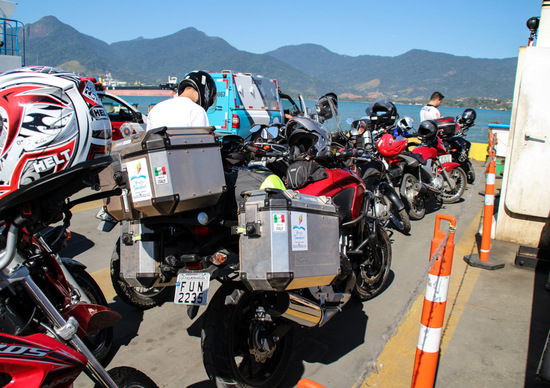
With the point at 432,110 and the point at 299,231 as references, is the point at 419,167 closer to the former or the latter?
the point at 432,110

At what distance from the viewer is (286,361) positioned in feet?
10.4

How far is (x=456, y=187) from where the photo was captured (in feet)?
31.3

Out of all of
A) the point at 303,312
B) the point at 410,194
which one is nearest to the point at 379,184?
the point at 410,194

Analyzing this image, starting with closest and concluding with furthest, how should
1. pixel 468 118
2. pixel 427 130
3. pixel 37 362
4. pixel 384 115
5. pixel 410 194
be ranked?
pixel 37 362 → pixel 410 194 → pixel 427 130 → pixel 384 115 → pixel 468 118

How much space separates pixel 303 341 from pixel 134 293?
5.17 ft

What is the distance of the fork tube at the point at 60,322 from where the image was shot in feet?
6.08

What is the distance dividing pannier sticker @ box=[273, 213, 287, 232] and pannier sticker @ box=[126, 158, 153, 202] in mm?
681

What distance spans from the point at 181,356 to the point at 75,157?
1917mm

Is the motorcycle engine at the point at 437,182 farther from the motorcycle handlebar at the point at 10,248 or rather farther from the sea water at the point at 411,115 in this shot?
the motorcycle handlebar at the point at 10,248

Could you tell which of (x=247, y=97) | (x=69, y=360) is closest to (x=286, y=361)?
(x=69, y=360)

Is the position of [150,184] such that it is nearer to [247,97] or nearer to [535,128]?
[535,128]

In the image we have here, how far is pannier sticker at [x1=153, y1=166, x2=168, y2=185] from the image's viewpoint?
2.44 metres

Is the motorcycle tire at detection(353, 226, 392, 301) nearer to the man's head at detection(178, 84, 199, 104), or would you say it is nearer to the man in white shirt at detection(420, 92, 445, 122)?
the man's head at detection(178, 84, 199, 104)

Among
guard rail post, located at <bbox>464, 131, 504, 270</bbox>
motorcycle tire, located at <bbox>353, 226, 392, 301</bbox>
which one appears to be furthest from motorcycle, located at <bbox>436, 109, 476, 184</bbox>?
motorcycle tire, located at <bbox>353, 226, 392, 301</bbox>
